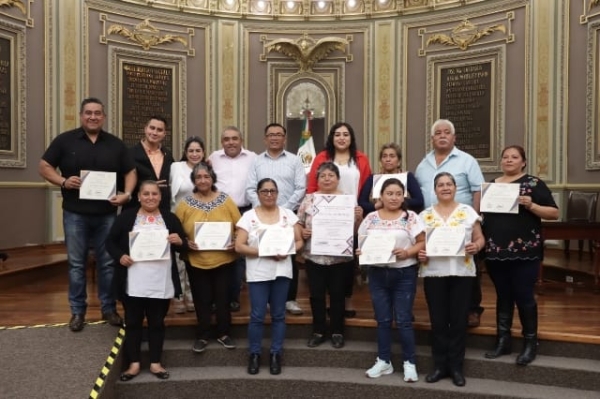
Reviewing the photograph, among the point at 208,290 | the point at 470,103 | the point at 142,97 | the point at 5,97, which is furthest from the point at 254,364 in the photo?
the point at 470,103

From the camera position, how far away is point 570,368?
3502mm

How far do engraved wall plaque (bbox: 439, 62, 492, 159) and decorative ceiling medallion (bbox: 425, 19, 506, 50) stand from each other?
0.35 metres

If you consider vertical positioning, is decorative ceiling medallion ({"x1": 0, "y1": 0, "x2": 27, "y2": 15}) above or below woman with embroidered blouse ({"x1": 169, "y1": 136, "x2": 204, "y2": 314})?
above

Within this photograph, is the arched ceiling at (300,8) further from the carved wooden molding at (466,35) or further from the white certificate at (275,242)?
the white certificate at (275,242)

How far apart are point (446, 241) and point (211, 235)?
148 centimetres

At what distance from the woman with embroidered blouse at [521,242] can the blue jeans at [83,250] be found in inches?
98.3

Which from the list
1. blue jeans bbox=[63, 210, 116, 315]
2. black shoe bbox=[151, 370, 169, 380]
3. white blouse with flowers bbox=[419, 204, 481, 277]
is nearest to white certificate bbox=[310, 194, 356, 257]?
white blouse with flowers bbox=[419, 204, 481, 277]

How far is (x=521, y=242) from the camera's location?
3.42 metres

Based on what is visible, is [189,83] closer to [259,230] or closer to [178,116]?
[178,116]

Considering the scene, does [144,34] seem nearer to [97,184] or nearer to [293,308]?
[97,184]

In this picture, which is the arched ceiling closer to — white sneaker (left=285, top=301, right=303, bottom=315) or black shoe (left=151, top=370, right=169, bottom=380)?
white sneaker (left=285, top=301, right=303, bottom=315)

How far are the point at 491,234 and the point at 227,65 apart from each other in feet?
22.5

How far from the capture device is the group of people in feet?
11.3

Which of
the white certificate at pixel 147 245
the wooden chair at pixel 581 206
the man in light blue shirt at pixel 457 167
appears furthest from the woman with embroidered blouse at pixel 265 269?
the wooden chair at pixel 581 206
